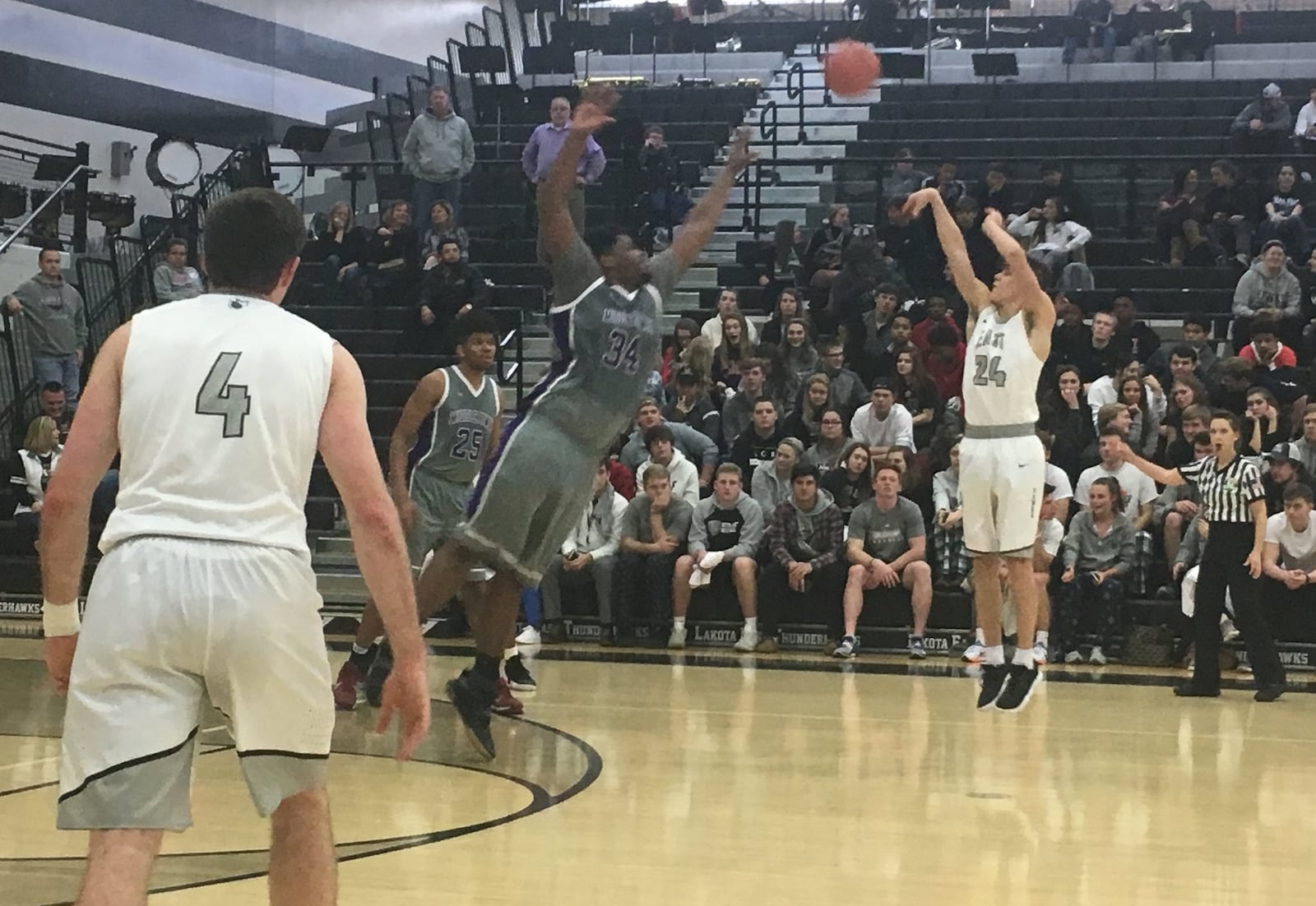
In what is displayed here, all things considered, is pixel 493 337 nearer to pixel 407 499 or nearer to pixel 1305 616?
pixel 407 499

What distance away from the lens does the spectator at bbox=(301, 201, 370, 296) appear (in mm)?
16422

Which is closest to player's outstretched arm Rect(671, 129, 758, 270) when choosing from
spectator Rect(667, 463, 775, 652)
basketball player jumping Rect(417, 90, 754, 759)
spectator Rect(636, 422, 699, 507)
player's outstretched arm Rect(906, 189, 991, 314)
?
basketball player jumping Rect(417, 90, 754, 759)

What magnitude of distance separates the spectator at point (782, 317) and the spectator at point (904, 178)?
9.76 ft

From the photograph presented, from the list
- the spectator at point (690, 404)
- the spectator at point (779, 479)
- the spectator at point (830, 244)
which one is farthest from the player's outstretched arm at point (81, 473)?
the spectator at point (830, 244)

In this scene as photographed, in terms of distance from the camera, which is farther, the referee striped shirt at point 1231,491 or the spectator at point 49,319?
the spectator at point 49,319

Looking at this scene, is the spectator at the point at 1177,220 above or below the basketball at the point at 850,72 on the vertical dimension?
below

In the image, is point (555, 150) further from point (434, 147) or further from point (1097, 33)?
point (1097, 33)

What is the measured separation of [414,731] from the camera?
11.0 feet

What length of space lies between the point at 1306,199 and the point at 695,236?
11.7m

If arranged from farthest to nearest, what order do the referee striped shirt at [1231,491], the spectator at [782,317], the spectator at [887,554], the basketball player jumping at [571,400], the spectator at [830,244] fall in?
1. the spectator at [830,244]
2. the spectator at [782,317]
3. the spectator at [887,554]
4. the referee striped shirt at [1231,491]
5. the basketball player jumping at [571,400]

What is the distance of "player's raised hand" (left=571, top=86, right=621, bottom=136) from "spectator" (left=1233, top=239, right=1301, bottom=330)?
9.07 m

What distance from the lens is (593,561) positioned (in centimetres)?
1208

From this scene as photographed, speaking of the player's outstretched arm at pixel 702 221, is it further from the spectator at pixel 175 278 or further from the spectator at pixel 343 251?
the spectator at pixel 343 251

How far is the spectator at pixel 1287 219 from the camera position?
14961mm
